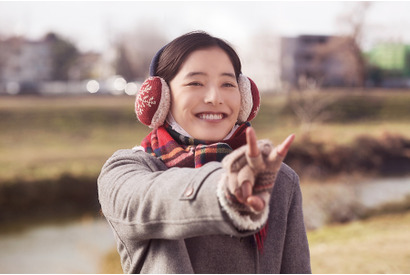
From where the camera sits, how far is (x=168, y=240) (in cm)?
143

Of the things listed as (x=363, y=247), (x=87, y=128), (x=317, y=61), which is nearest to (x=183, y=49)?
(x=363, y=247)

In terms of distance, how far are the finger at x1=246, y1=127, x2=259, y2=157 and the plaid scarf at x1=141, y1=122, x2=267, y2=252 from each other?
0.41 meters

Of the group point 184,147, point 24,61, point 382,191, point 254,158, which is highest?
point 254,158

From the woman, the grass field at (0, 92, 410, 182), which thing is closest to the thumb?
the woman

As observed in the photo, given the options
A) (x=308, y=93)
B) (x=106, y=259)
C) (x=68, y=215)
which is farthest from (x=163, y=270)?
(x=308, y=93)

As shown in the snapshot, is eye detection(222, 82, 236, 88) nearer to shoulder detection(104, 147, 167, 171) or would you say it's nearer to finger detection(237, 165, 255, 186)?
shoulder detection(104, 147, 167, 171)

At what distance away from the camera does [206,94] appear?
62.1 inches

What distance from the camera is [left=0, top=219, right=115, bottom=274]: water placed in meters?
12.5

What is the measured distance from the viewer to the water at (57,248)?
1249cm

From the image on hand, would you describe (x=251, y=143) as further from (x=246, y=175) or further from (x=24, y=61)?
(x=24, y=61)

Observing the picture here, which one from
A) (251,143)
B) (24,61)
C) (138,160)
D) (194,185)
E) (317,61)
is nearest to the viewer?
(251,143)

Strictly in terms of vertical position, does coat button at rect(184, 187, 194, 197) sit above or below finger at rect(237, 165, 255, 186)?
below

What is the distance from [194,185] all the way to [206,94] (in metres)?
0.46

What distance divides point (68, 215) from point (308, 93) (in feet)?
42.8
